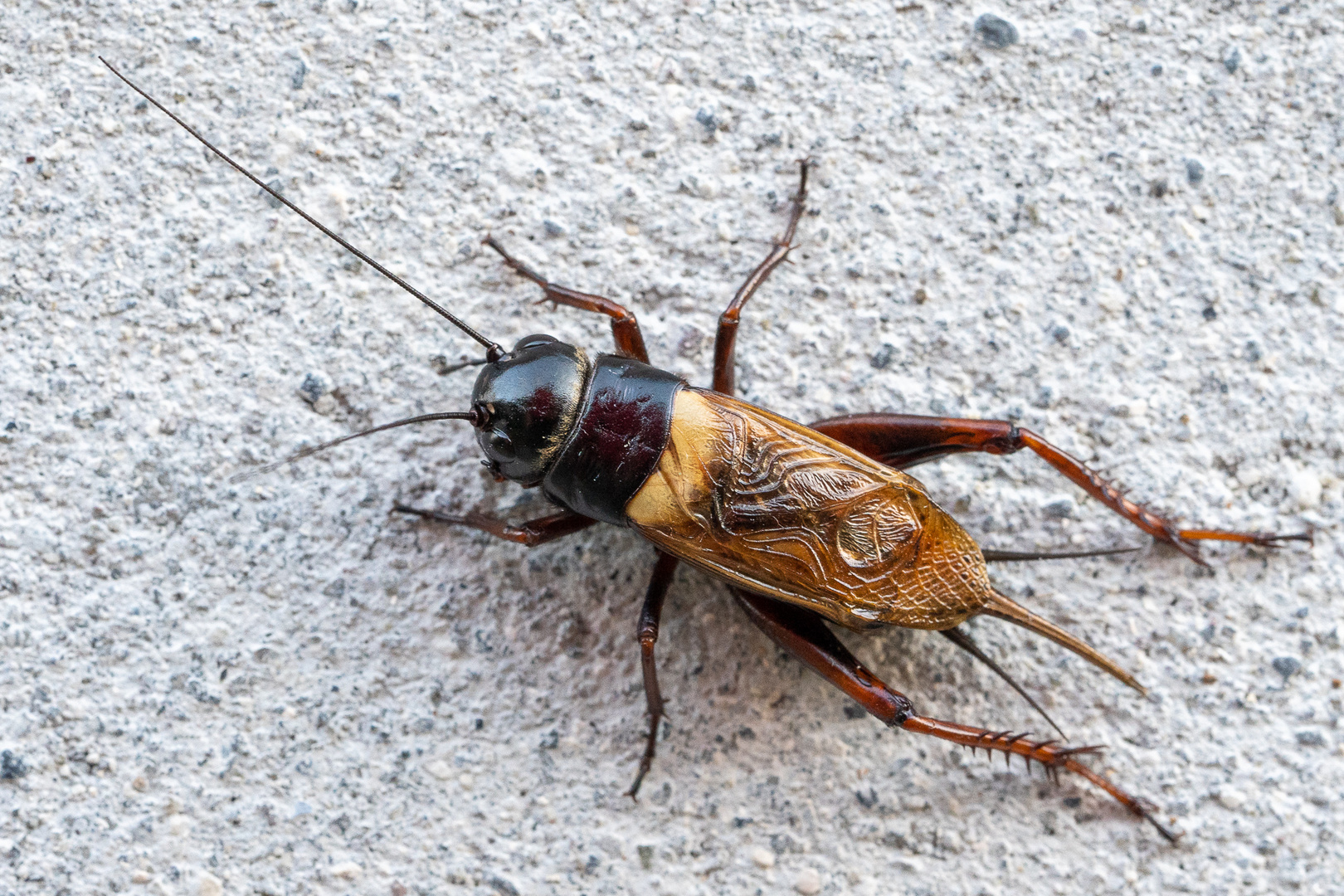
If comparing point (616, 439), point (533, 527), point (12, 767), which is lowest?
point (12, 767)

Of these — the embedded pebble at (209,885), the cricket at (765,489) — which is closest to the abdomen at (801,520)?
the cricket at (765,489)

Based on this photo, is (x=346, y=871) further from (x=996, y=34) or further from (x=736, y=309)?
(x=996, y=34)

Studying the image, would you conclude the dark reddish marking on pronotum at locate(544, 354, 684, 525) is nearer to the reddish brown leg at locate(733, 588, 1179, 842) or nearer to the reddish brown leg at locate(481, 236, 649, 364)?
the reddish brown leg at locate(481, 236, 649, 364)

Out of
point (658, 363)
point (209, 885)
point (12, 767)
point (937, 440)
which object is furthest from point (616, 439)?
point (12, 767)

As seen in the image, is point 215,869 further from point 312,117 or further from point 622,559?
point 312,117

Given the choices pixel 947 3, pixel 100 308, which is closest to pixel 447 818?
pixel 100 308

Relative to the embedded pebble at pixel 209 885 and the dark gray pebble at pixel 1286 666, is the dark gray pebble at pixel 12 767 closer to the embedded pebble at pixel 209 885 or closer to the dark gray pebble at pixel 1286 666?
the embedded pebble at pixel 209 885
